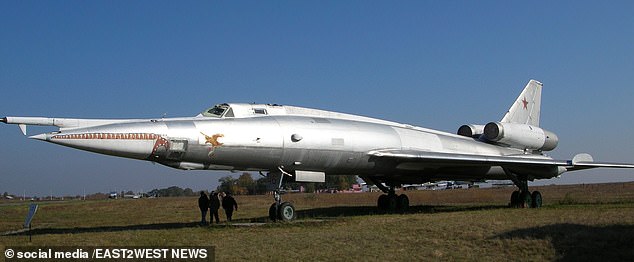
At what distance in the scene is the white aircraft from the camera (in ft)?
50.5

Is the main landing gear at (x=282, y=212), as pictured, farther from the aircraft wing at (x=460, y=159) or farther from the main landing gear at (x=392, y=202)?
the main landing gear at (x=392, y=202)

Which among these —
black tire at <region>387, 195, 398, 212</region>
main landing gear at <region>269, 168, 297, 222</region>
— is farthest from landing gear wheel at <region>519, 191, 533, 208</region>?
main landing gear at <region>269, 168, 297, 222</region>

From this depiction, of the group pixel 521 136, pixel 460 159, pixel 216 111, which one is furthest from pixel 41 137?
pixel 521 136

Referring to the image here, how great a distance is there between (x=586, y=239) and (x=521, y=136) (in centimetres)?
1538

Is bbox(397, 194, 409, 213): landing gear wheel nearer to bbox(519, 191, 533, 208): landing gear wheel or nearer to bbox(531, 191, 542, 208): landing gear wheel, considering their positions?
bbox(519, 191, 533, 208): landing gear wheel

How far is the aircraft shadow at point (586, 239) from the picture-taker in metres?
10.3

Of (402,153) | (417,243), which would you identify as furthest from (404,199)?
(417,243)

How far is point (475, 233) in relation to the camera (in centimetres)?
1265

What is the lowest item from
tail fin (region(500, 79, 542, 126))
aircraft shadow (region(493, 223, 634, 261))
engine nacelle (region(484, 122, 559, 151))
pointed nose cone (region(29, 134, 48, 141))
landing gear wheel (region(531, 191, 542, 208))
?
aircraft shadow (region(493, 223, 634, 261))

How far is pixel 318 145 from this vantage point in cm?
1862

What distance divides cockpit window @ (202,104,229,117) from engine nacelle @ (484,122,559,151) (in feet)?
41.5

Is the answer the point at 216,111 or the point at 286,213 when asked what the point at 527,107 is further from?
the point at 216,111

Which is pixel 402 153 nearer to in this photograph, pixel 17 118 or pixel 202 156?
pixel 202 156

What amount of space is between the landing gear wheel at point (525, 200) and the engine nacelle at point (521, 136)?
238 centimetres
